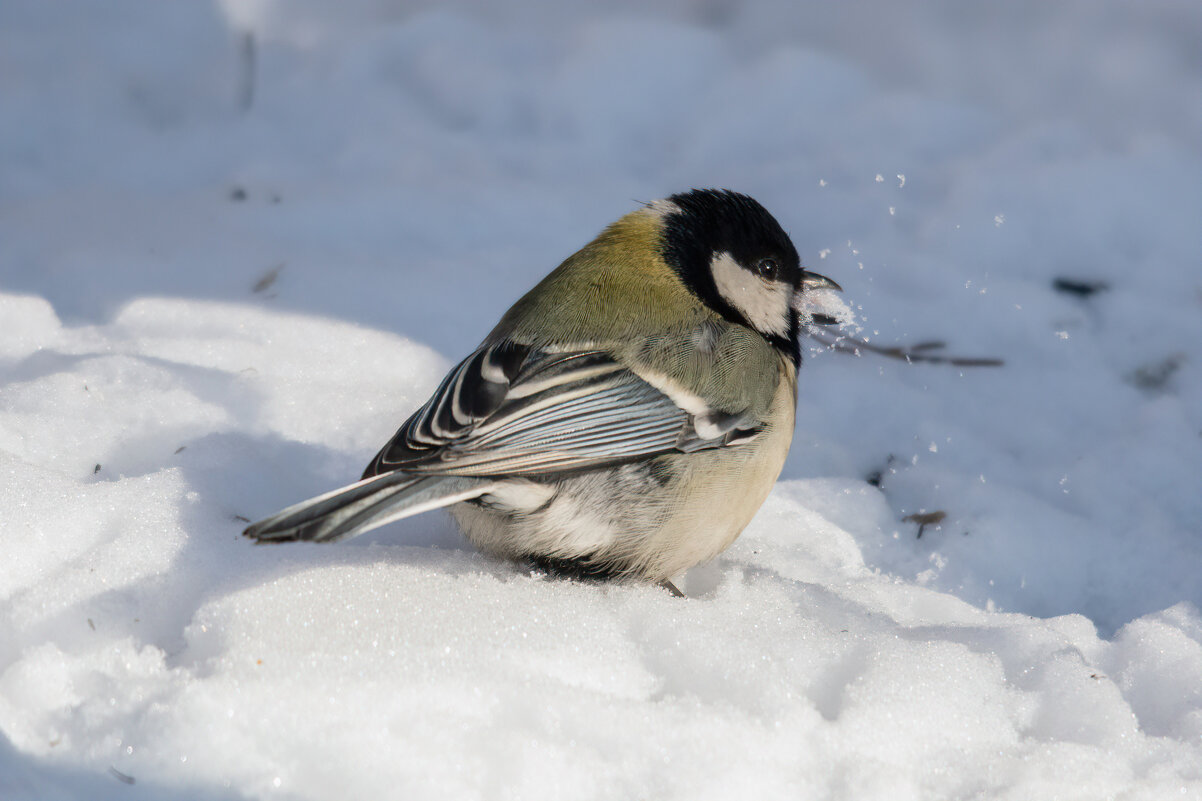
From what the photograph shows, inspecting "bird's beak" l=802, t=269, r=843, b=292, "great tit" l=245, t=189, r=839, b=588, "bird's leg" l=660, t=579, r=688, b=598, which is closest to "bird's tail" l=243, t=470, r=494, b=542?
"great tit" l=245, t=189, r=839, b=588

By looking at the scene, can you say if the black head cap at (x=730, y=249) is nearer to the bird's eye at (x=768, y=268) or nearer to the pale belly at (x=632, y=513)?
the bird's eye at (x=768, y=268)

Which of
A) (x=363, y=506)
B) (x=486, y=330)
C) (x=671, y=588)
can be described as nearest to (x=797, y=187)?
(x=486, y=330)

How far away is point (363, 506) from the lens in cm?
151

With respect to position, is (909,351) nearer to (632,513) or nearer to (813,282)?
(813,282)

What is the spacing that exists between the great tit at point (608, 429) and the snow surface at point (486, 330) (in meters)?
0.13

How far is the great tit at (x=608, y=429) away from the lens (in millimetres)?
1679

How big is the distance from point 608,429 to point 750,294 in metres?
0.59

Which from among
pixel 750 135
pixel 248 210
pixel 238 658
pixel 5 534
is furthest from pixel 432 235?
pixel 238 658

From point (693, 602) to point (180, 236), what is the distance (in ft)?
7.69

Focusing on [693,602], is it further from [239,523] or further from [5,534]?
[5,534]

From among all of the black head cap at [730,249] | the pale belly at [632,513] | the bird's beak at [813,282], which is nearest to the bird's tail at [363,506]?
the pale belly at [632,513]

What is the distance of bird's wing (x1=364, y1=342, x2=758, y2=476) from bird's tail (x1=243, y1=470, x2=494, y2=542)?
2cm

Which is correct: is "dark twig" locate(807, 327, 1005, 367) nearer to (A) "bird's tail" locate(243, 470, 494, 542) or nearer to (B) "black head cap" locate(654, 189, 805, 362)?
(B) "black head cap" locate(654, 189, 805, 362)

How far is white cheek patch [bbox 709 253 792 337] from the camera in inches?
85.4
